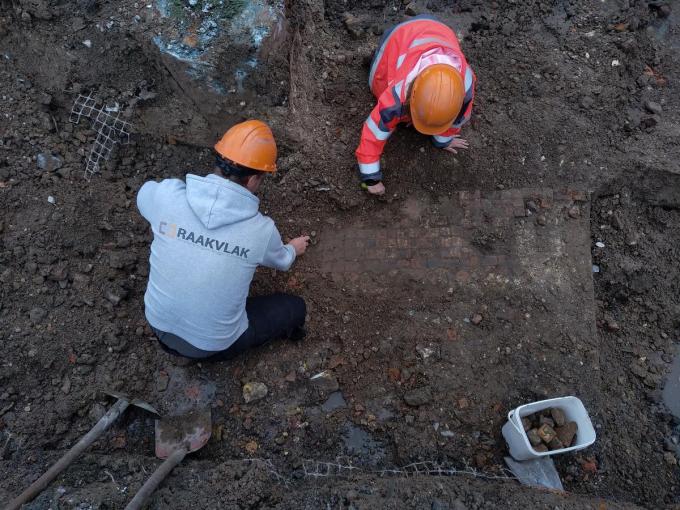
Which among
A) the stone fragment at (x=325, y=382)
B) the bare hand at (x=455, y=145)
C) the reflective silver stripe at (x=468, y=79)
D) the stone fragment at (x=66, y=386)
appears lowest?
the stone fragment at (x=325, y=382)

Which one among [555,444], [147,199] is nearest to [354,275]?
[147,199]

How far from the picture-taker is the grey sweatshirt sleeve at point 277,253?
267 cm

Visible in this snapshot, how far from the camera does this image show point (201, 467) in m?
2.84

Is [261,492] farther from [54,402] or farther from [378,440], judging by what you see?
[54,402]

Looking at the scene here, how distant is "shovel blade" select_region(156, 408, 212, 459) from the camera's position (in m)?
2.97

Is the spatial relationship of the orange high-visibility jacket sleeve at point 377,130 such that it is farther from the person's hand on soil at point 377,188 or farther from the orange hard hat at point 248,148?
the orange hard hat at point 248,148

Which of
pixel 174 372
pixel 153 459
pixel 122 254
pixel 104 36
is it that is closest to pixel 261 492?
pixel 153 459

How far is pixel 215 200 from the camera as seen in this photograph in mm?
2352

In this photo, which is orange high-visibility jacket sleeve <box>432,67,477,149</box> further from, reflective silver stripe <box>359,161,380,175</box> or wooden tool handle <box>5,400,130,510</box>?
wooden tool handle <box>5,400,130,510</box>

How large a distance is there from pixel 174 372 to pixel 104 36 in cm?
268

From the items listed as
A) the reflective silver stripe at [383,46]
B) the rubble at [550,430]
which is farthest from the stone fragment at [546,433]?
the reflective silver stripe at [383,46]

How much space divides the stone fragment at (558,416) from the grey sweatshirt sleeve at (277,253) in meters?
2.10

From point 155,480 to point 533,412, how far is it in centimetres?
248

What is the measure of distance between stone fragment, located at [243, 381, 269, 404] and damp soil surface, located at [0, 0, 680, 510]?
0.09 feet
